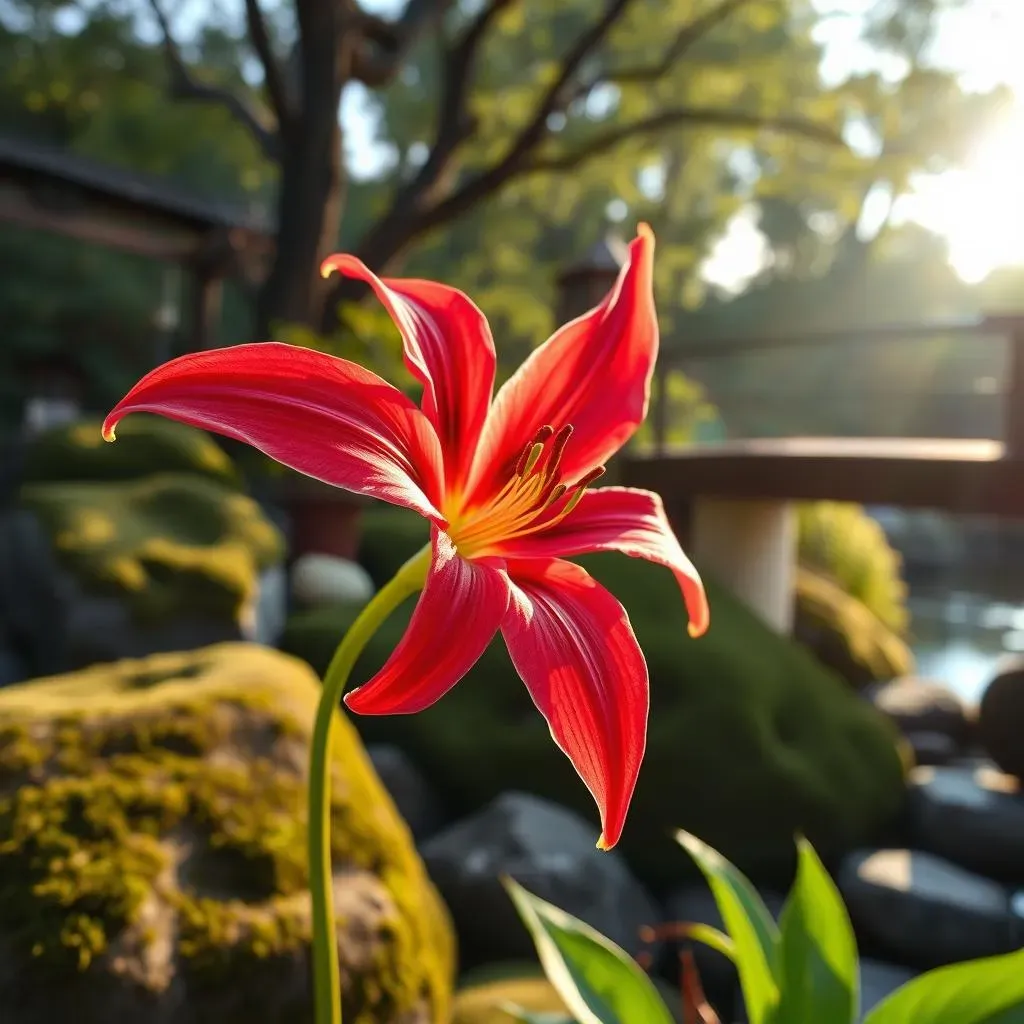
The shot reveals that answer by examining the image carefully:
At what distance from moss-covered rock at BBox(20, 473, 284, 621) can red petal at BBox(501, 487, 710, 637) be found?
3.97m

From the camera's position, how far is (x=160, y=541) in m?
4.85

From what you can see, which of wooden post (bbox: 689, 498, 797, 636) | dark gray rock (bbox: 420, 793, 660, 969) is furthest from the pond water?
dark gray rock (bbox: 420, 793, 660, 969)

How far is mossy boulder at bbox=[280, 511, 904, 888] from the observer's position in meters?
4.44

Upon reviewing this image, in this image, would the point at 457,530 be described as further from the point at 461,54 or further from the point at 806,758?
the point at 461,54

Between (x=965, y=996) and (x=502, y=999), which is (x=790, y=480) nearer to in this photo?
(x=502, y=999)

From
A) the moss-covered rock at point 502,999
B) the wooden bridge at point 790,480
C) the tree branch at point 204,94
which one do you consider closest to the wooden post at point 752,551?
the wooden bridge at point 790,480

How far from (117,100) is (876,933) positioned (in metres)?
14.6

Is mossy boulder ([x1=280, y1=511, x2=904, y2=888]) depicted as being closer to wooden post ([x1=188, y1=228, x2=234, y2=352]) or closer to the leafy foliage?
the leafy foliage

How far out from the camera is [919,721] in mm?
6664

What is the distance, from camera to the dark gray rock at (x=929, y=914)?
12.6 ft

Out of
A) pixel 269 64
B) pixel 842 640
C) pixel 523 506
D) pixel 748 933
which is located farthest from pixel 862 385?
pixel 523 506

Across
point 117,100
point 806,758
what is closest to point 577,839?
point 806,758

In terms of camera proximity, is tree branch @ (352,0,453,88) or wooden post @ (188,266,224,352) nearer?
tree branch @ (352,0,453,88)

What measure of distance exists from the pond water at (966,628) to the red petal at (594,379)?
9028 millimetres
